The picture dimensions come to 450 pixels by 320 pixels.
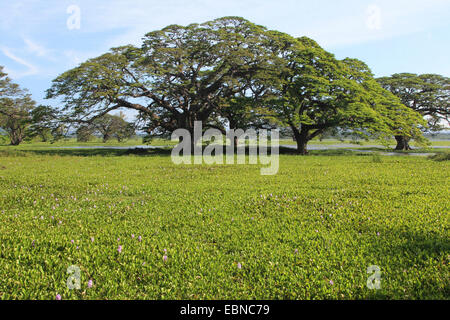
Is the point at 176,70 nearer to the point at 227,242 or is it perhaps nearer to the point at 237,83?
the point at 237,83

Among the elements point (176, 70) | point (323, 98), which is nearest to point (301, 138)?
point (323, 98)

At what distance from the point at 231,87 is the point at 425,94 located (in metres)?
25.8

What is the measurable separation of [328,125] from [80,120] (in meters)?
21.1

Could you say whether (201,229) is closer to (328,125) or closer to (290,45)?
(328,125)

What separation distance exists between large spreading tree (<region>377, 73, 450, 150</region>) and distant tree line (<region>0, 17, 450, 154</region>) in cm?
1086

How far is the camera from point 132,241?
4434 millimetres

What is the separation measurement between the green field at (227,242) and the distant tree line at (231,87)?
16023mm

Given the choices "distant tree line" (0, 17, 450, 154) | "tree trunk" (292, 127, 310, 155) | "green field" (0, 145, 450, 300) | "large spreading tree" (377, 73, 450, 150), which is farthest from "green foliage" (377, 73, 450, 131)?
"green field" (0, 145, 450, 300)

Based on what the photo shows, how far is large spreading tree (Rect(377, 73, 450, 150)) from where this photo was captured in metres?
34.1

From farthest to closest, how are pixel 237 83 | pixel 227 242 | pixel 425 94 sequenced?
pixel 425 94, pixel 237 83, pixel 227 242

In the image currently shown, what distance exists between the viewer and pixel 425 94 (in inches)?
1345

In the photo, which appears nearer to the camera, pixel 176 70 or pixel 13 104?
pixel 176 70
